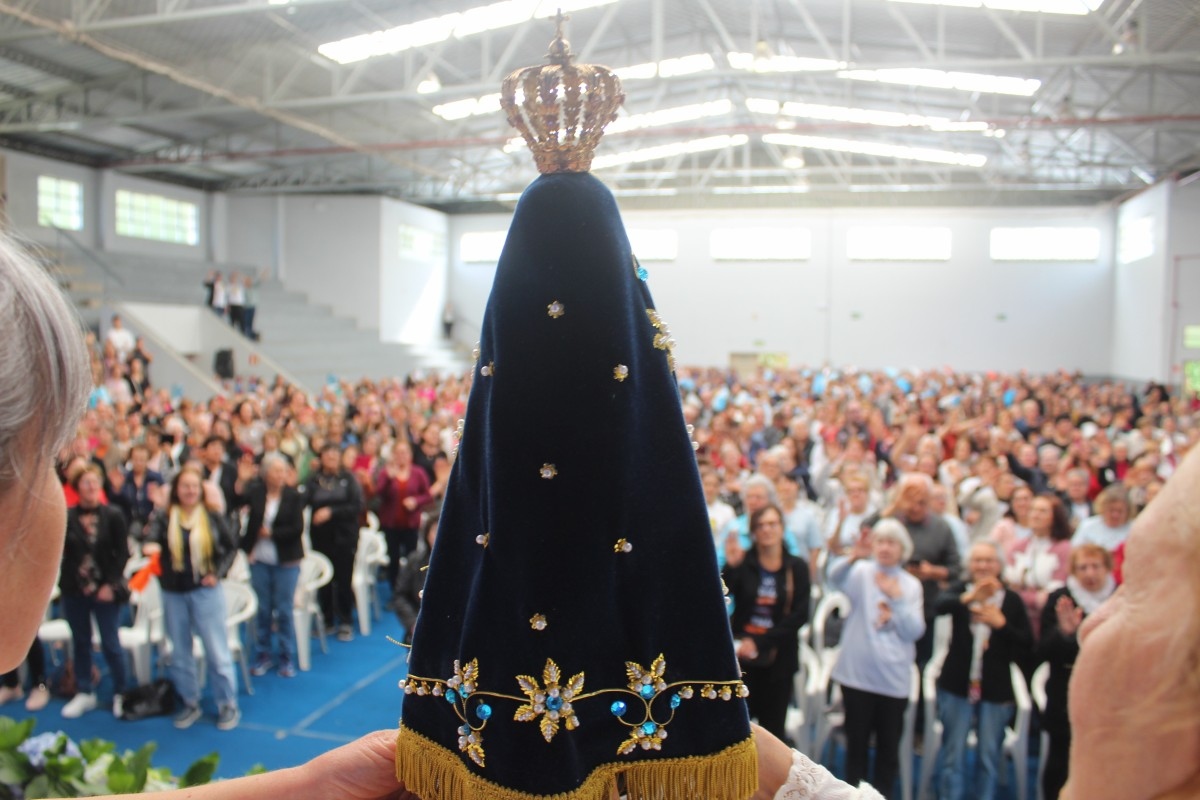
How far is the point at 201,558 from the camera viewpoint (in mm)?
5023

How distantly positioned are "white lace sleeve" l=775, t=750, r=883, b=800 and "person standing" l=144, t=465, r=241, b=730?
4553mm

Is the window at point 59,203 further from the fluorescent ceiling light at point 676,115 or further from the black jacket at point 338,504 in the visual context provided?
the black jacket at point 338,504

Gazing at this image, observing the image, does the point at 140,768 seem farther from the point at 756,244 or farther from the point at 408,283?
the point at 756,244

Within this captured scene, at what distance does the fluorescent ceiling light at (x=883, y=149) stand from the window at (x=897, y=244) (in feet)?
10.8

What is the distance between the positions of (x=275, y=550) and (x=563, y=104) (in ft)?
17.2

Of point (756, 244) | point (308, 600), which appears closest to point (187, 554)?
point (308, 600)

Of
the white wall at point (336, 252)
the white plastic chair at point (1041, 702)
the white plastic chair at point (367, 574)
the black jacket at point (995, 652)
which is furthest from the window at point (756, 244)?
the black jacket at point (995, 652)

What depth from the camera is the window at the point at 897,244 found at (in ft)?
75.4

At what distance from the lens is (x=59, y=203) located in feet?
58.0

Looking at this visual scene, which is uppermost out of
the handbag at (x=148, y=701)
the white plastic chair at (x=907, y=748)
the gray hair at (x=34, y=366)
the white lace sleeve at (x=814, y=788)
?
the gray hair at (x=34, y=366)

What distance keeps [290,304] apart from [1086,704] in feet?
74.2

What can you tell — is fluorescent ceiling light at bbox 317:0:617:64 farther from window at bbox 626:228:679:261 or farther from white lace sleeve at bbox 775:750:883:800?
window at bbox 626:228:679:261

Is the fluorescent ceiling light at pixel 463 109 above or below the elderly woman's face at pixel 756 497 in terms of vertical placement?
above

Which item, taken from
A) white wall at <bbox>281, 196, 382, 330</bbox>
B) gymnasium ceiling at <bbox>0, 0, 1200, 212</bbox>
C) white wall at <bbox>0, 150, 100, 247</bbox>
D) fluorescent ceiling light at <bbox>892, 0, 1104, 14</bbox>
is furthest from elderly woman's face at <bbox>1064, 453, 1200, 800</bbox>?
white wall at <bbox>281, 196, 382, 330</bbox>
